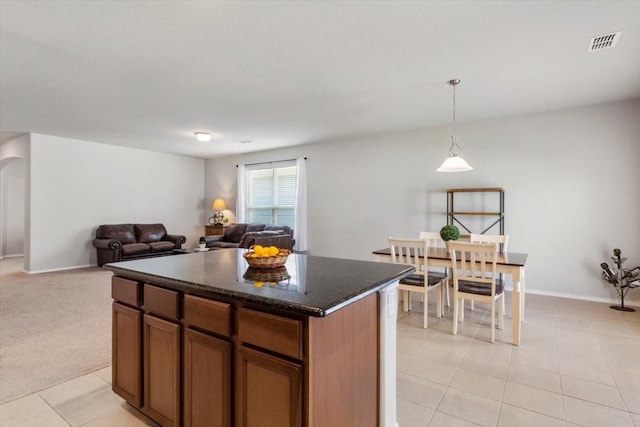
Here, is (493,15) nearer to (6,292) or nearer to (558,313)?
(558,313)

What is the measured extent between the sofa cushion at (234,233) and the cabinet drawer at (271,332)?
19.9 ft

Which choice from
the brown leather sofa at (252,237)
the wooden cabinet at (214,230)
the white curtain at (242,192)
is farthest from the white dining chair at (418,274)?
the wooden cabinet at (214,230)

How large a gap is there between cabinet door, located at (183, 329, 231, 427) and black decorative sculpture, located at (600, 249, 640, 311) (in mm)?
4750

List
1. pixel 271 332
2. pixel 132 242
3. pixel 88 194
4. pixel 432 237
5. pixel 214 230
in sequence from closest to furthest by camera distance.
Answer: pixel 271 332 → pixel 432 237 → pixel 88 194 → pixel 132 242 → pixel 214 230

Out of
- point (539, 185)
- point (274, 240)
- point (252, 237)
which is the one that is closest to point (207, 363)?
point (252, 237)

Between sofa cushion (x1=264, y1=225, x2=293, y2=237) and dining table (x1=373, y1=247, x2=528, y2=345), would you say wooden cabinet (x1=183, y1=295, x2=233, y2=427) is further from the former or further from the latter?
sofa cushion (x1=264, y1=225, x2=293, y2=237)

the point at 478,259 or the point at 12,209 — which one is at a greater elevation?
the point at 12,209

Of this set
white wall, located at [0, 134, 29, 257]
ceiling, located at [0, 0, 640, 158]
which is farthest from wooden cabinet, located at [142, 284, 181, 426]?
white wall, located at [0, 134, 29, 257]

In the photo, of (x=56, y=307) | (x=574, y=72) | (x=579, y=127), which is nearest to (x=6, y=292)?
(x=56, y=307)

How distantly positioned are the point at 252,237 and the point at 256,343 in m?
4.71

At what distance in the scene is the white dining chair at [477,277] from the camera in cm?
296

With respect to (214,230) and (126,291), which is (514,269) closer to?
(126,291)

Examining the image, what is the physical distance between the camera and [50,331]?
3.18 metres

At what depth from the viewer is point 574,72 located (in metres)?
3.29
